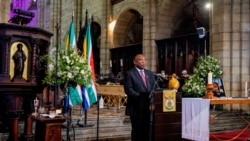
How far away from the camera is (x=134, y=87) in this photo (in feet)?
15.2

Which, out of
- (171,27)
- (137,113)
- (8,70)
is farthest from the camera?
(171,27)

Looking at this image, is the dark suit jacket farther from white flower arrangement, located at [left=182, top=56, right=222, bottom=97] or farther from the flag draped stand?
white flower arrangement, located at [left=182, top=56, right=222, bottom=97]

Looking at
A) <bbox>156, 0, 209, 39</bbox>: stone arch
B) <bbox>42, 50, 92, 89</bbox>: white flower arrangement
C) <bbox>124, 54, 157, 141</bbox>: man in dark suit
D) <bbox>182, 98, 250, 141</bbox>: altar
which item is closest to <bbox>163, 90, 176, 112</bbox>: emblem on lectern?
<bbox>124, 54, 157, 141</bbox>: man in dark suit

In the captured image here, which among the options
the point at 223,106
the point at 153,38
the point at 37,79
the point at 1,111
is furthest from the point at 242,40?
the point at 1,111

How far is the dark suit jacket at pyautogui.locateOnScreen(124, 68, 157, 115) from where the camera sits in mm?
4473

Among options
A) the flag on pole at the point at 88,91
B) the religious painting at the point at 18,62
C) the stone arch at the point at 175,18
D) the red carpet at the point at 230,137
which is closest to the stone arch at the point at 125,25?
the stone arch at the point at 175,18

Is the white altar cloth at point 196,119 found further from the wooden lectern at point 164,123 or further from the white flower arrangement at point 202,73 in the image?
the white flower arrangement at point 202,73

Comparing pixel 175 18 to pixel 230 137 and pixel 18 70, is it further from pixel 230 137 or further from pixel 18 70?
pixel 18 70

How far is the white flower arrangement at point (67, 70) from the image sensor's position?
4.93 m

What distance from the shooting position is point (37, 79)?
518 centimetres

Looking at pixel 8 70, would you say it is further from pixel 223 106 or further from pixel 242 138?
pixel 223 106

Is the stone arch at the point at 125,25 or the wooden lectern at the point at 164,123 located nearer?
the wooden lectern at the point at 164,123

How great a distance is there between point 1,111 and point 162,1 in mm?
10165

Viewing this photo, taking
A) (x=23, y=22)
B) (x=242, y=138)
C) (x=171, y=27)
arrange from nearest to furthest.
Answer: (x=23, y=22) → (x=242, y=138) → (x=171, y=27)
